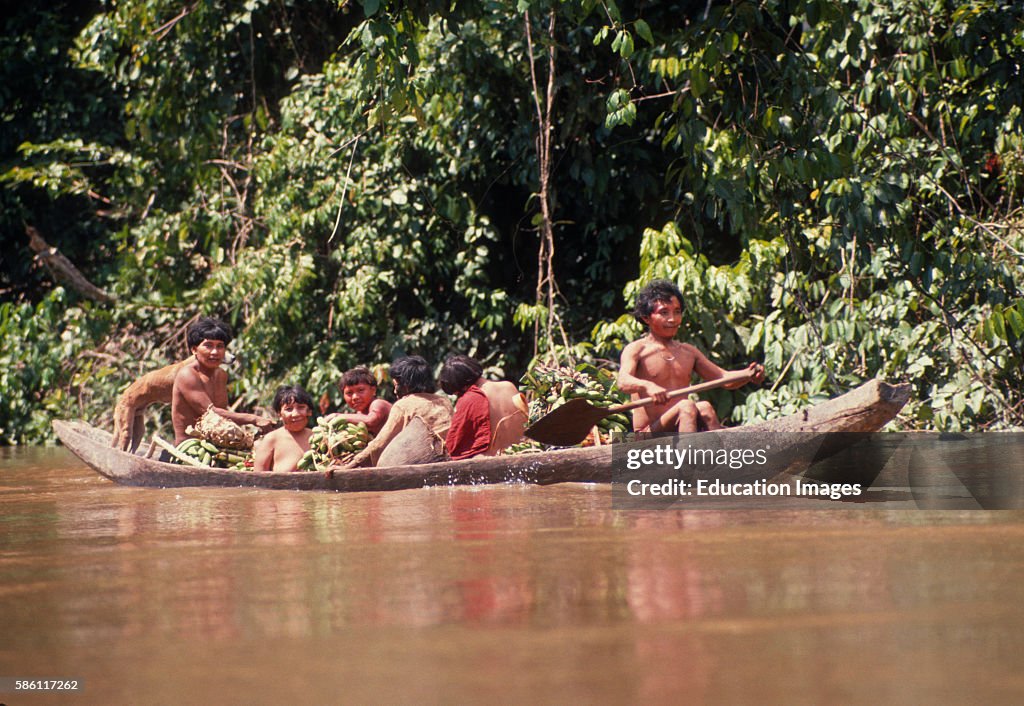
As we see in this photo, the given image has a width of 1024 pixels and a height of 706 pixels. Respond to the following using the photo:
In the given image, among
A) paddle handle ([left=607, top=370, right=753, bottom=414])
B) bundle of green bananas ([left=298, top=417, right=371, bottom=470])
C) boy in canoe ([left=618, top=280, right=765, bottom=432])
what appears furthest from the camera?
bundle of green bananas ([left=298, top=417, right=371, bottom=470])

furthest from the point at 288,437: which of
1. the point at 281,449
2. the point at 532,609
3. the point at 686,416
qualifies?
the point at 532,609

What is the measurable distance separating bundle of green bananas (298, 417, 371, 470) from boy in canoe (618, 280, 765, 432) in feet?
A: 4.91

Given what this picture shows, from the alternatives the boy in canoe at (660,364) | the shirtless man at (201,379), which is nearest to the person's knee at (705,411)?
the boy in canoe at (660,364)

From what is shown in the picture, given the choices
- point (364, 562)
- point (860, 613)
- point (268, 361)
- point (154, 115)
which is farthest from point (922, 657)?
point (154, 115)

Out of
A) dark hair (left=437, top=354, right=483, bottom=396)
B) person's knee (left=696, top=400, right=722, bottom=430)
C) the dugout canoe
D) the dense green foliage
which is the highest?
the dense green foliage

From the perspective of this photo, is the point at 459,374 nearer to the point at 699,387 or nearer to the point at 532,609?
the point at 699,387

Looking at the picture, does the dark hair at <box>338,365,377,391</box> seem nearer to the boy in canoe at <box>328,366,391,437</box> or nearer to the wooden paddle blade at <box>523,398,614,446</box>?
the boy in canoe at <box>328,366,391,437</box>

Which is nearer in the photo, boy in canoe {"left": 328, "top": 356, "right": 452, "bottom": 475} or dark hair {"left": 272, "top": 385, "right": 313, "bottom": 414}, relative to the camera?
boy in canoe {"left": 328, "top": 356, "right": 452, "bottom": 475}

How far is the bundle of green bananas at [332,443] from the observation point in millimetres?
6867

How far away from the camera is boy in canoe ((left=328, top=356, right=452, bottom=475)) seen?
21.6ft

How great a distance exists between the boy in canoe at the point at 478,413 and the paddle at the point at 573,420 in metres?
0.24

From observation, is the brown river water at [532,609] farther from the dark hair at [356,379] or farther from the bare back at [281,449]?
the dark hair at [356,379]

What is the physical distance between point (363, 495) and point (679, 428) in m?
1.60

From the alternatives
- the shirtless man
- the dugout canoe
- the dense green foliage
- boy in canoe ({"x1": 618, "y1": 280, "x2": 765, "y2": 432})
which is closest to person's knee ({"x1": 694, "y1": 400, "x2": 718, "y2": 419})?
boy in canoe ({"x1": 618, "y1": 280, "x2": 765, "y2": 432})
